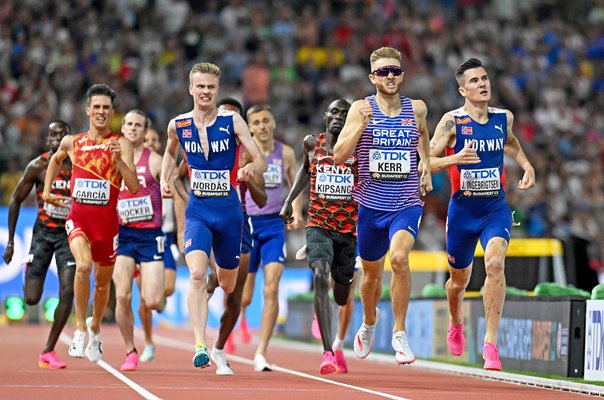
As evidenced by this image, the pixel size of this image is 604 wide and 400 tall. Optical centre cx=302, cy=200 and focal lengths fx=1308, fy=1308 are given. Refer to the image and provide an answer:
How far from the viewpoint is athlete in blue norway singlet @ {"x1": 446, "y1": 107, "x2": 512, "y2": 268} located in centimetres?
1227

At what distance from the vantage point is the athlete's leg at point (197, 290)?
39.1ft

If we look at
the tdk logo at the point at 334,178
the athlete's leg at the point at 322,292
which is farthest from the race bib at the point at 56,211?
the athlete's leg at the point at 322,292

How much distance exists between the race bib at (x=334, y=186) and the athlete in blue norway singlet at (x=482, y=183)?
1221 millimetres

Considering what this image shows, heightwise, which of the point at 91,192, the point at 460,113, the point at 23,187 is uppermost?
the point at 460,113

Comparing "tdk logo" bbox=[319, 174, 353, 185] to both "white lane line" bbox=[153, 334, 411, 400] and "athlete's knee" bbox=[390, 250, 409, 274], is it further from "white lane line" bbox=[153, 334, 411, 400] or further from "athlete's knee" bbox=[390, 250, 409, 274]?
"white lane line" bbox=[153, 334, 411, 400]

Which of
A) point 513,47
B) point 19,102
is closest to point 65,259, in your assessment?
point 19,102

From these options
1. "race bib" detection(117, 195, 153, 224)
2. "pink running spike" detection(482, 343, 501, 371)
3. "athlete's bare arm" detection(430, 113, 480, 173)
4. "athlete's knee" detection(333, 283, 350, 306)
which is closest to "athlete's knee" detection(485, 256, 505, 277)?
"pink running spike" detection(482, 343, 501, 371)

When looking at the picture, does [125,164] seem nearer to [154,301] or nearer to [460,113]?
[154,301]

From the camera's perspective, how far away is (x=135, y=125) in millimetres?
15188

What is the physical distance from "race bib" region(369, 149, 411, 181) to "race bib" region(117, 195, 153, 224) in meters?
3.66

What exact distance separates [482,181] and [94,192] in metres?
3.92

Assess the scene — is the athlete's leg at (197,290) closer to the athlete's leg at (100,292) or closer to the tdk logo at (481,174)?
the athlete's leg at (100,292)

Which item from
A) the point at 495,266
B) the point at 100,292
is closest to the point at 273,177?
the point at 100,292

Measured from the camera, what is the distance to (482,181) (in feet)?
40.3
